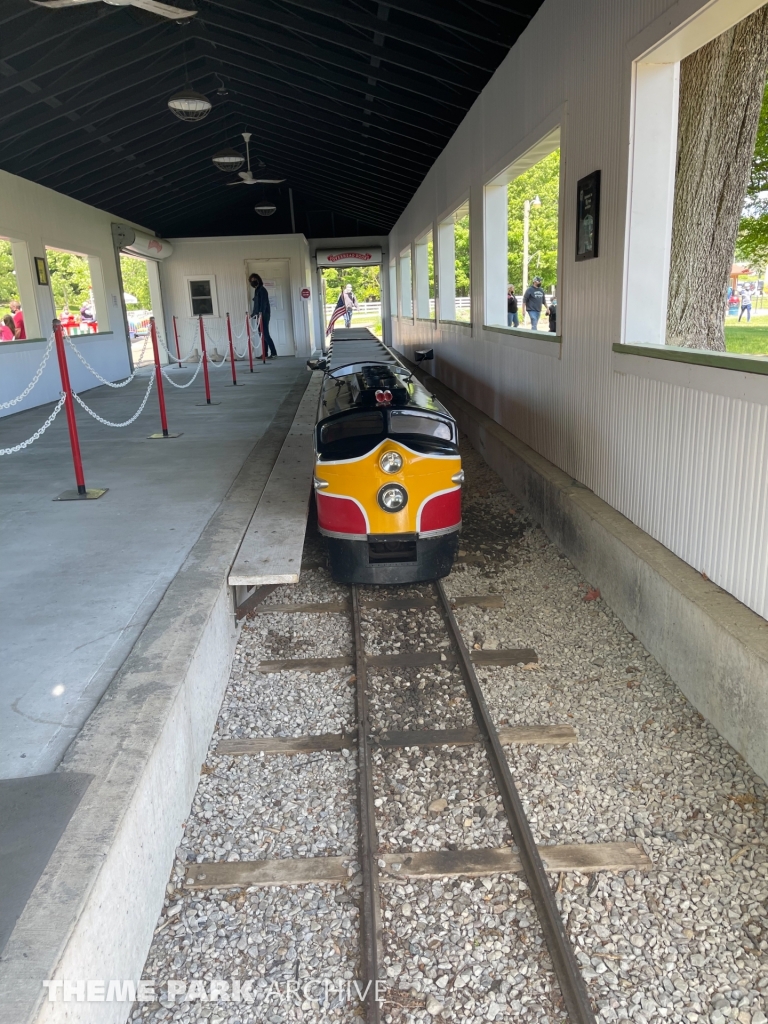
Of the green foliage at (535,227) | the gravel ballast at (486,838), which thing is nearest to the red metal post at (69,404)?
the gravel ballast at (486,838)

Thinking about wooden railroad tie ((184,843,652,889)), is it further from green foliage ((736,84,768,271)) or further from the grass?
green foliage ((736,84,768,271))

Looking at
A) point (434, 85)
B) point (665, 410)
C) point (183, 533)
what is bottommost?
point (183, 533)

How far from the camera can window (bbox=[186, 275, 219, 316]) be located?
72.2 feet

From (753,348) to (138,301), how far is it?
53.9 meters

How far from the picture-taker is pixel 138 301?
53469mm

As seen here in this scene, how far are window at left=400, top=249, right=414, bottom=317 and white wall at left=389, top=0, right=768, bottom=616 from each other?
12.2m

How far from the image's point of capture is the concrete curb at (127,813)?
Answer: 1.81 m

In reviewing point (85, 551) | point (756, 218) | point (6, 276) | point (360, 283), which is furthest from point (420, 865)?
point (360, 283)

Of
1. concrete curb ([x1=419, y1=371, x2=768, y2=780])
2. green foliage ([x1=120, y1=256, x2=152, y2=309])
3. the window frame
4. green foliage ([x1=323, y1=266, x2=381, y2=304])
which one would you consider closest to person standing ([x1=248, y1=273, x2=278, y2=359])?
the window frame

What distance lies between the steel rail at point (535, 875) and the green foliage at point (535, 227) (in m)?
30.6

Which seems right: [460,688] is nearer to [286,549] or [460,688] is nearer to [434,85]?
[286,549]

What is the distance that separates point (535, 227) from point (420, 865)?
110 ft

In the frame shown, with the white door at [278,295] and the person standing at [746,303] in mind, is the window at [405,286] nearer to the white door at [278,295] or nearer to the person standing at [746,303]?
the white door at [278,295]

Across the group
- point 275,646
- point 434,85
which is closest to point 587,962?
point 275,646
